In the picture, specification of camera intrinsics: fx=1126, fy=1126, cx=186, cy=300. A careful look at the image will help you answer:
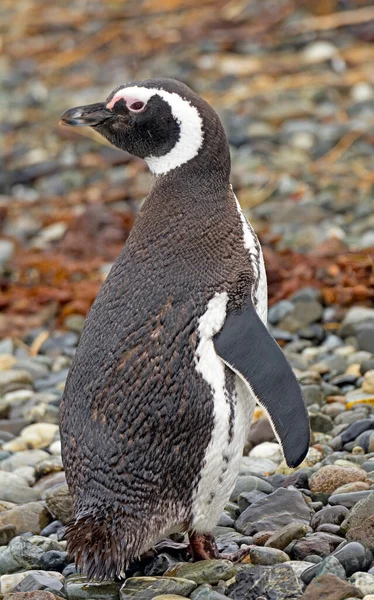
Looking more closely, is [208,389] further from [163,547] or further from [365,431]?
[365,431]

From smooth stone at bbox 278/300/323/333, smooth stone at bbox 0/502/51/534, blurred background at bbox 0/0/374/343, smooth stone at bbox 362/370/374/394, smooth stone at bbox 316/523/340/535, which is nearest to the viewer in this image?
smooth stone at bbox 316/523/340/535

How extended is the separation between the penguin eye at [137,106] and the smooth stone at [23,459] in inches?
67.7

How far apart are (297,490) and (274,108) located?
19.9 feet

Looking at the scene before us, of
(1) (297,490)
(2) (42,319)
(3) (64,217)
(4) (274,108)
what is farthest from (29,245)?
(1) (297,490)

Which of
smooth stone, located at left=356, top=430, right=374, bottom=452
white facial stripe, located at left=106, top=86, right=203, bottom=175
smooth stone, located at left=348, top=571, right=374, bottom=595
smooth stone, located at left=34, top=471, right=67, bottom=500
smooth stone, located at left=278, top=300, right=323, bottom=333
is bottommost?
smooth stone, located at left=278, top=300, right=323, bottom=333

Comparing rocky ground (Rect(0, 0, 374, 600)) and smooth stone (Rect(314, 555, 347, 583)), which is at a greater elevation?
smooth stone (Rect(314, 555, 347, 583))

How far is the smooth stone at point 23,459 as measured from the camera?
4.67 m

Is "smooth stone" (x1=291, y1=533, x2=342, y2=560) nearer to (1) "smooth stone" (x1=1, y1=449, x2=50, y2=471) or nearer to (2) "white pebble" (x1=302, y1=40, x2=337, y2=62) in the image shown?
(1) "smooth stone" (x1=1, y1=449, x2=50, y2=471)

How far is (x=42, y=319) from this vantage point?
6.73 metres

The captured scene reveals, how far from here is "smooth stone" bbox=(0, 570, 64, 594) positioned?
3389 millimetres

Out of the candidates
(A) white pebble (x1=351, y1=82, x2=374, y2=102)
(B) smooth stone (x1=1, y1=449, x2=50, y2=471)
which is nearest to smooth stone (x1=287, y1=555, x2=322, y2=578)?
(B) smooth stone (x1=1, y1=449, x2=50, y2=471)

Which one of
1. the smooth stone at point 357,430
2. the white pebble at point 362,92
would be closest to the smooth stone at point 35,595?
the smooth stone at point 357,430

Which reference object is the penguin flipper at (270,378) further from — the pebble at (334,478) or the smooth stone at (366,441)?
the smooth stone at (366,441)

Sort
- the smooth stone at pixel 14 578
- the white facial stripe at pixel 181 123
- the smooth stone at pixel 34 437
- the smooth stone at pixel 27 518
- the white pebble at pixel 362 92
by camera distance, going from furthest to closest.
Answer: the white pebble at pixel 362 92
the smooth stone at pixel 34 437
the smooth stone at pixel 27 518
the white facial stripe at pixel 181 123
the smooth stone at pixel 14 578
